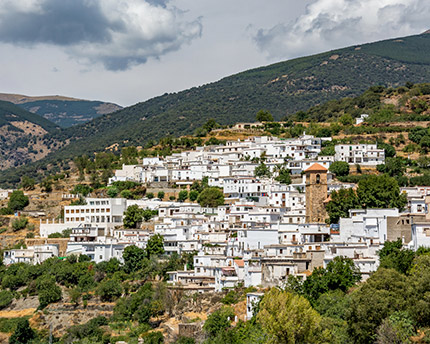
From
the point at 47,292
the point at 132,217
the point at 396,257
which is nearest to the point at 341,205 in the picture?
the point at 396,257

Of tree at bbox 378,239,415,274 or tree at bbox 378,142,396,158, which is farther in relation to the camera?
tree at bbox 378,142,396,158

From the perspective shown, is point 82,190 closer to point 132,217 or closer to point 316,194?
point 132,217

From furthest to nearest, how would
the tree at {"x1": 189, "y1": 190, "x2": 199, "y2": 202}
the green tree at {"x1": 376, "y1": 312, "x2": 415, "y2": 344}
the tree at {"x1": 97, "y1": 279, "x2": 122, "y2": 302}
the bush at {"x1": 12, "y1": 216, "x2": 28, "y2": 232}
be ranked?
the bush at {"x1": 12, "y1": 216, "x2": 28, "y2": 232}, the tree at {"x1": 189, "y1": 190, "x2": 199, "y2": 202}, the tree at {"x1": 97, "y1": 279, "x2": 122, "y2": 302}, the green tree at {"x1": 376, "y1": 312, "x2": 415, "y2": 344}

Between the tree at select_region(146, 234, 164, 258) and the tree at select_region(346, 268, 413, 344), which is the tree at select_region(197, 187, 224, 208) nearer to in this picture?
the tree at select_region(146, 234, 164, 258)


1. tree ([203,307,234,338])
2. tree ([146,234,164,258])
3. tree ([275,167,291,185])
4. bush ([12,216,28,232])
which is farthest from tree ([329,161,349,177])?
bush ([12,216,28,232])

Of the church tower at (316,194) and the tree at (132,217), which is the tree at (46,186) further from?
→ the church tower at (316,194)

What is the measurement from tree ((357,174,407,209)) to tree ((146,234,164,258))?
1547 centimetres

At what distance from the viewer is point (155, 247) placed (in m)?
53.1

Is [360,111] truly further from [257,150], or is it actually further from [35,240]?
[35,240]

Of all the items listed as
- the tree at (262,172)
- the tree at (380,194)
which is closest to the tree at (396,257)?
the tree at (380,194)

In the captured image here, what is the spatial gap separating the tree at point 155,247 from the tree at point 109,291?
148 inches

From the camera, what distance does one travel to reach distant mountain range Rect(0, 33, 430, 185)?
14112 cm

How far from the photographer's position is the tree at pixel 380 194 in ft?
171

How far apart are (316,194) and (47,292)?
22.6 meters
